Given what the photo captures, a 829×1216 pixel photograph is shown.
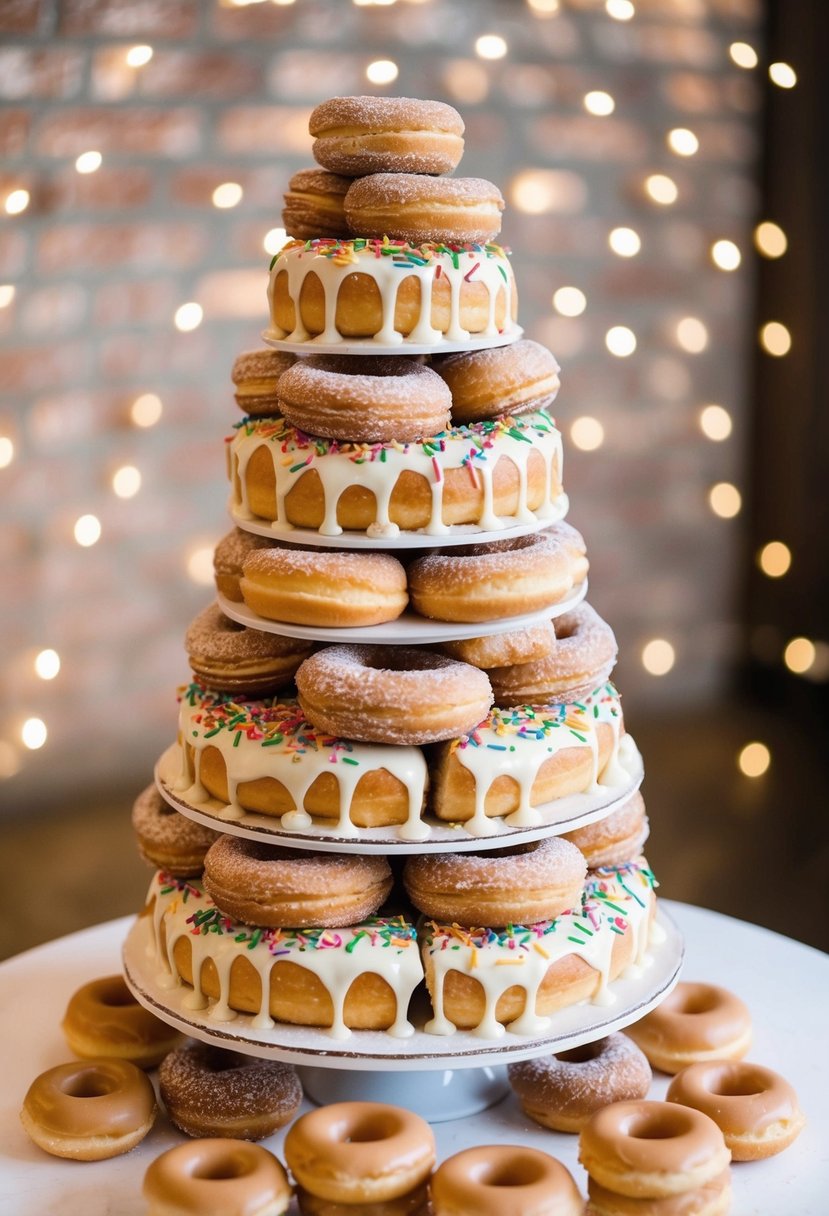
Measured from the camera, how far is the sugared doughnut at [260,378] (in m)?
2.33

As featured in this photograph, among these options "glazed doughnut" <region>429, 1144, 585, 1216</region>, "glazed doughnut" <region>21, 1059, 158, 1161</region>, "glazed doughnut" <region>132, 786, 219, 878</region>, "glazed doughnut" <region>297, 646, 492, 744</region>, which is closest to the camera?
"glazed doughnut" <region>429, 1144, 585, 1216</region>

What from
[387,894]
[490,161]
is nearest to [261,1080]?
[387,894]

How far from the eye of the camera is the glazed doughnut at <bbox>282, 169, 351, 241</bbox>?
7.30 feet

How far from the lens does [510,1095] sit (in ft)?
7.79

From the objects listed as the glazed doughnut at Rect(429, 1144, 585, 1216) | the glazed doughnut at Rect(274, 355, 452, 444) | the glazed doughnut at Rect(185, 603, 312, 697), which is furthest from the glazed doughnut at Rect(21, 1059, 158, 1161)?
the glazed doughnut at Rect(274, 355, 452, 444)

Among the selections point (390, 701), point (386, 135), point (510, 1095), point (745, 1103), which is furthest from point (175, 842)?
point (386, 135)

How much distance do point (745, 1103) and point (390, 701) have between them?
0.78 metres

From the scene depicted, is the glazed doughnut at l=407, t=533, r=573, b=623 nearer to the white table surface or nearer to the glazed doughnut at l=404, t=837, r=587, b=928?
the glazed doughnut at l=404, t=837, r=587, b=928

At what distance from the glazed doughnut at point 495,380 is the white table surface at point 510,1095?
1006 mm

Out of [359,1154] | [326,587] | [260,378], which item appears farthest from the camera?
[260,378]

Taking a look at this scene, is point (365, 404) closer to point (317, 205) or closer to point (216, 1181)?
point (317, 205)

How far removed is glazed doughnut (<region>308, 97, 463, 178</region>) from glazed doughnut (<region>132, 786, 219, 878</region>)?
3.34ft

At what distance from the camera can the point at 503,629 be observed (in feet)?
7.00

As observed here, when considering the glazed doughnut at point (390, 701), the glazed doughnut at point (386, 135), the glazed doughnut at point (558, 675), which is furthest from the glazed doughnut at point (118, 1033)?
the glazed doughnut at point (386, 135)
